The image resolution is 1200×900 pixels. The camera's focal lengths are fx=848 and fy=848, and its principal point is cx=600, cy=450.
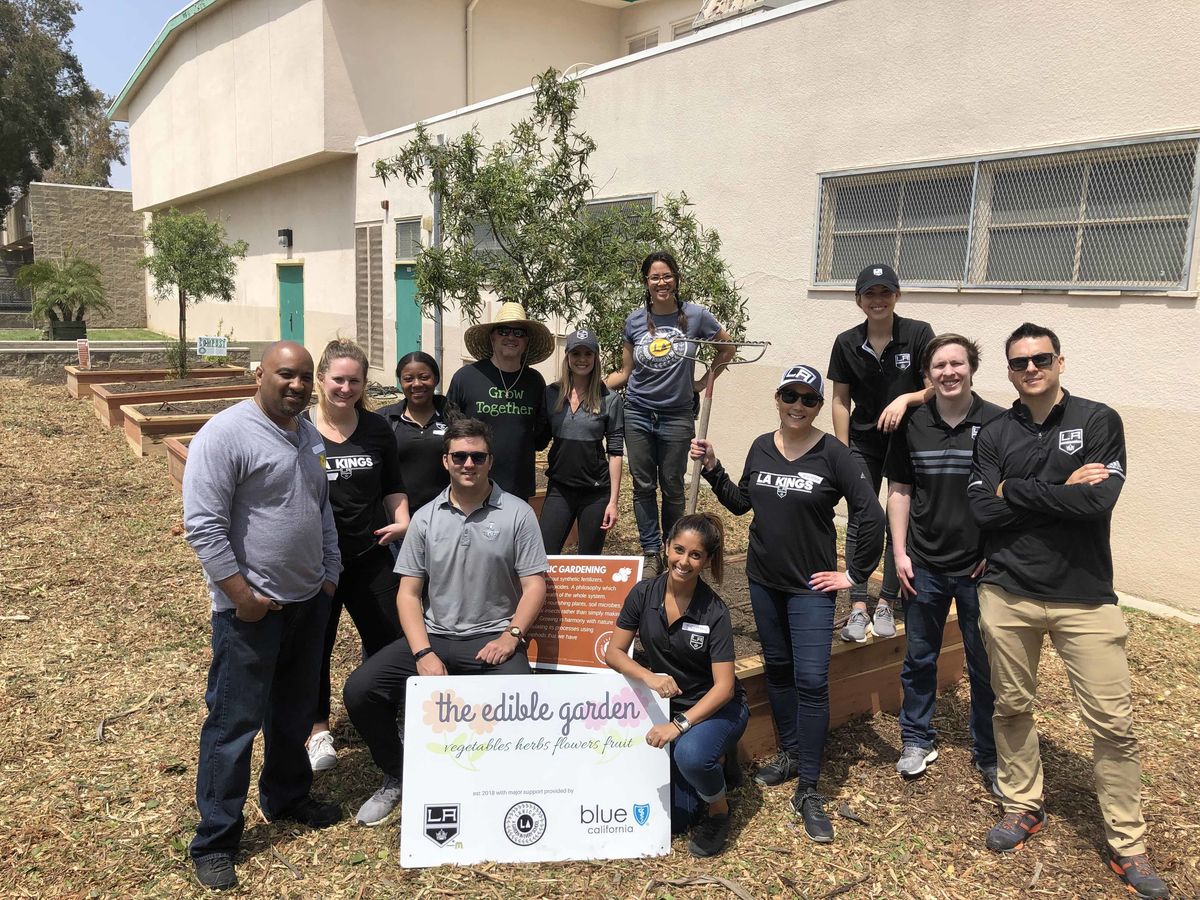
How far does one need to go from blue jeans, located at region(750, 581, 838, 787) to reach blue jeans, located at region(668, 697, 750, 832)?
10.1 inches

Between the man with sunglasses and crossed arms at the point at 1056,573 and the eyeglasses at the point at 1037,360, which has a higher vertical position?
the eyeglasses at the point at 1037,360

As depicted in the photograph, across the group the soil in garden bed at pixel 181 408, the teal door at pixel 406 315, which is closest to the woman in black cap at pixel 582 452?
the soil in garden bed at pixel 181 408

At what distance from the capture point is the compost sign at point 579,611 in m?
3.94

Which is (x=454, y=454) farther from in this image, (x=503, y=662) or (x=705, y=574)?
(x=705, y=574)

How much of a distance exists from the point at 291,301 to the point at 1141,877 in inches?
801

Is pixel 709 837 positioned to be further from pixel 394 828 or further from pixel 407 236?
pixel 407 236

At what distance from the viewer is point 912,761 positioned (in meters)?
3.79

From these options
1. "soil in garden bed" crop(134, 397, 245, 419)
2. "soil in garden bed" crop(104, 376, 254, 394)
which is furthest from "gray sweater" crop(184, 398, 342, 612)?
"soil in garden bed" crop(104, 376, 254, 394)

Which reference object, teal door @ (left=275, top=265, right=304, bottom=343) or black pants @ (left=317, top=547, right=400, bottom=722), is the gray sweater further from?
teal door @ (left=275, top=265, right=304, bottom=343)

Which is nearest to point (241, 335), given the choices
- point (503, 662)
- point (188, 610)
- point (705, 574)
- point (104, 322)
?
point (104, 322)

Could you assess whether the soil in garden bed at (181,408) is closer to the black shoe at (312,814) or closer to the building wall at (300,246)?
the building wall at (300,246)

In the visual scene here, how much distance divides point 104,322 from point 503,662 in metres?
34.6

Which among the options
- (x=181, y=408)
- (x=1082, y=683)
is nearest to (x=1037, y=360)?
(x=1082, y=683)

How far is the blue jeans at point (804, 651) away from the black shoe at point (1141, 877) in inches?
43.8
